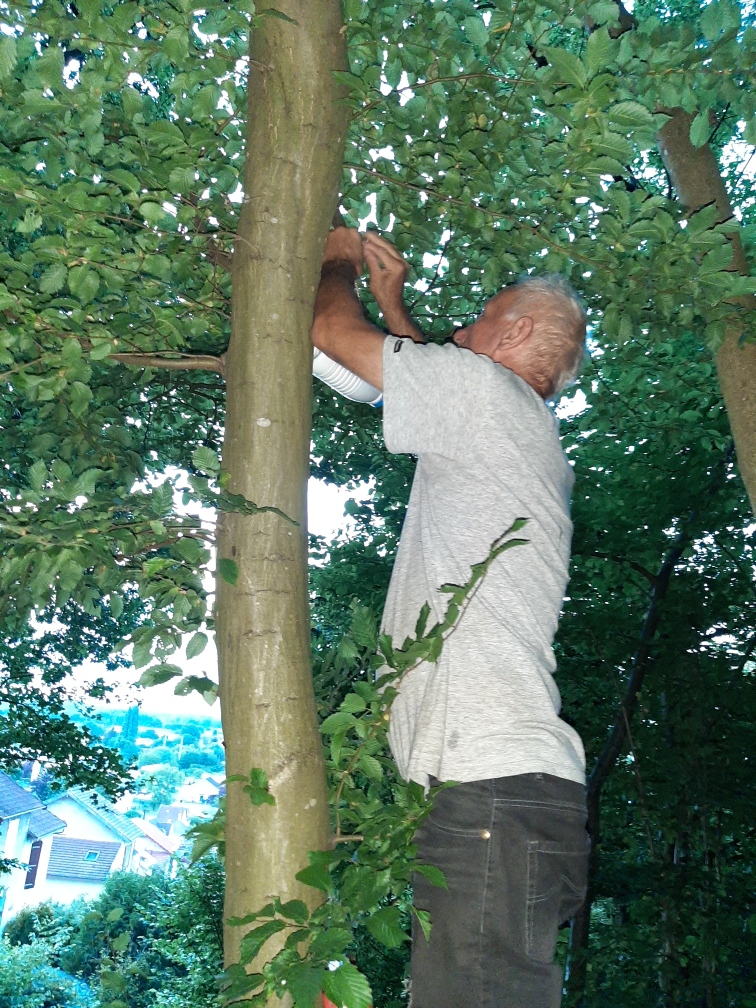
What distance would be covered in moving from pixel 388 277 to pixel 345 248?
6.9 inches

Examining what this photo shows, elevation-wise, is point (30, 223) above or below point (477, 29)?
below

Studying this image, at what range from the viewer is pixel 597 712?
597 centimetres

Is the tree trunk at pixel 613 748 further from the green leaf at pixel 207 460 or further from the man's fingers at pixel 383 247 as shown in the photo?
the green leaf at pixel 207 460

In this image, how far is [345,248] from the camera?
2002 mm

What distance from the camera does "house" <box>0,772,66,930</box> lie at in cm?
1077

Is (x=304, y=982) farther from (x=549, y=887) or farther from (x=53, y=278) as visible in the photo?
(x=53, y=278)

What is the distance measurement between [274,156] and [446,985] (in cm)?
156

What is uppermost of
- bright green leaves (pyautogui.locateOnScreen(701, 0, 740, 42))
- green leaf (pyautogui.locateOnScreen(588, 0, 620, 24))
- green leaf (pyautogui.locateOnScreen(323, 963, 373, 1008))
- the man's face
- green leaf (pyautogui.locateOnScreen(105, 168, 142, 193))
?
bright green leaves (pyautogui.locateOnScreen(701, 0, 740, 42))

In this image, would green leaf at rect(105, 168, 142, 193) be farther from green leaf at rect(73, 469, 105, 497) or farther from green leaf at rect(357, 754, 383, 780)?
green leaf at rect(357, 754, 383, 780)

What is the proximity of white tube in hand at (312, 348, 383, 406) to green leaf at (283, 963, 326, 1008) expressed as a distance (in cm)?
114

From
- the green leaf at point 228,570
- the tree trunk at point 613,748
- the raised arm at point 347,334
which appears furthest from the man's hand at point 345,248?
the tree trunk at point 613,748

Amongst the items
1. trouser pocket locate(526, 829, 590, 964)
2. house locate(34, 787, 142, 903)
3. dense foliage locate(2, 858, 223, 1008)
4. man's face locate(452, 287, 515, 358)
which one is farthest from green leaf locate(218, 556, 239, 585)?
house locate(34, 787, 142, 903)

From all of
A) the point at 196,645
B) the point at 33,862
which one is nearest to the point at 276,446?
the point at 196,645

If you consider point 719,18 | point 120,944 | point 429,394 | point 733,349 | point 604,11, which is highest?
A: point 719,18
